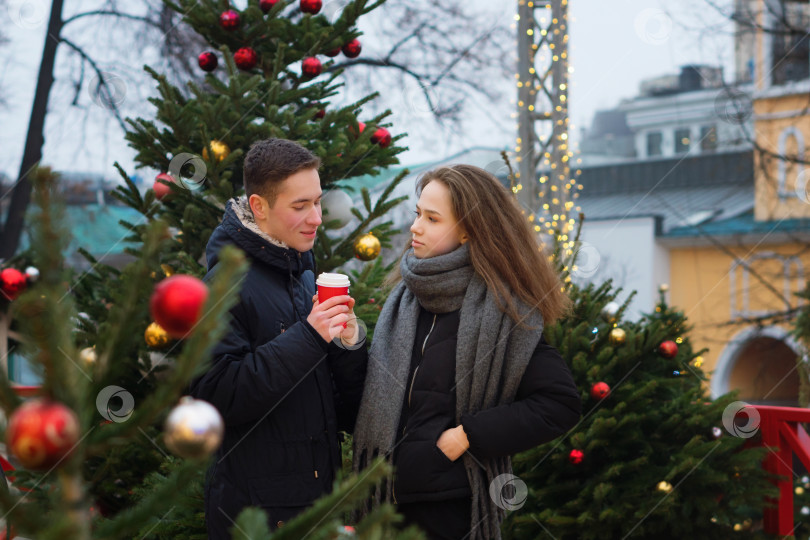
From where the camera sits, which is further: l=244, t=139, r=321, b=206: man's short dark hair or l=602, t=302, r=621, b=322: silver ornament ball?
l=602, t=302, r=621, b=322: silver ornament ball

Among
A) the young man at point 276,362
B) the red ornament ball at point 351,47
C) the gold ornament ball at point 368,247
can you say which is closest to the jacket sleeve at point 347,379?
the young man at point 276,362

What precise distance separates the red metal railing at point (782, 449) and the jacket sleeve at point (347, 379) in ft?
7.87

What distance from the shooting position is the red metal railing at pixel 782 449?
3744mm

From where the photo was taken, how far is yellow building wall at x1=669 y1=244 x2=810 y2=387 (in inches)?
555

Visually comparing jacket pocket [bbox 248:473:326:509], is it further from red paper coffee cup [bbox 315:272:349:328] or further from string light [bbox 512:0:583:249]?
string light [bbox 512:0:583:249]

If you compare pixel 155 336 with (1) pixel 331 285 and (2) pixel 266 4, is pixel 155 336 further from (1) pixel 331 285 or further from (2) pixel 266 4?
(2) pixel 266 4

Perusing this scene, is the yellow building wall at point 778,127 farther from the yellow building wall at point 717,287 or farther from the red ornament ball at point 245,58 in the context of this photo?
the red ornament ball at point 245,58

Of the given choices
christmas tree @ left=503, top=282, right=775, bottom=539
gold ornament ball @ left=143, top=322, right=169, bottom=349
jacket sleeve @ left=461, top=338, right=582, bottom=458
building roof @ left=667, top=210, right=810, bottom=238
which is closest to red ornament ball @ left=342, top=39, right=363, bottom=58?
christmas tree @ left=503, top=282, right=775, bottom=539

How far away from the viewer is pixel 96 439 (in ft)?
2.43

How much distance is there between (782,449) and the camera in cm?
394

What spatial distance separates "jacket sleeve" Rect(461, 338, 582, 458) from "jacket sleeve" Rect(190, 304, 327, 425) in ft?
1.56

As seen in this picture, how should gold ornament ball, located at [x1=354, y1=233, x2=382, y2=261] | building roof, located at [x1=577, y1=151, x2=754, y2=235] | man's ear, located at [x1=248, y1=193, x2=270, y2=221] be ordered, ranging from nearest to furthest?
man's ear, located at [x1=248, y1=193, x2=270, y2=221]
gold ornament ball, located at [x1=354, y1=233, x2=382, y2=261]
building roof, located at [x1=577, y1=151, x2=754, y2=235]

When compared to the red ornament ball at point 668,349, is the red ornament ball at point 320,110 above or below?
above

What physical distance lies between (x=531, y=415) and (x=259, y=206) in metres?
0.96
